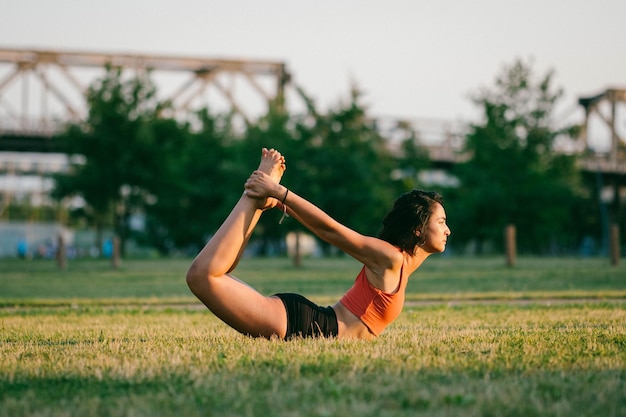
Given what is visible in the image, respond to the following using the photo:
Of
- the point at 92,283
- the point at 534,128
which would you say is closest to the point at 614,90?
the point at 534,128

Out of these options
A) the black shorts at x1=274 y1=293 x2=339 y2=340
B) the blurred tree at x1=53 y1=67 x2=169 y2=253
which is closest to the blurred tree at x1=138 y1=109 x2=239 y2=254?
the blurred tree at x1=53 y1=67 x2=169 y2=253

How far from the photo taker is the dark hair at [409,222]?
4.97 m

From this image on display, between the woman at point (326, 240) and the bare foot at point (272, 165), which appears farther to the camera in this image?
the bare foot at point (272, 165)

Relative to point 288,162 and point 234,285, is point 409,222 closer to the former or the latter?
point 234,285

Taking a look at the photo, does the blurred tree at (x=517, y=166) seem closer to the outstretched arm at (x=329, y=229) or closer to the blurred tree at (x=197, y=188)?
the blurred tree at (x=197, y=188)

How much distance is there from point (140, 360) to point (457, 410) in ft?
6.47

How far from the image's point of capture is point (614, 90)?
8075 cm

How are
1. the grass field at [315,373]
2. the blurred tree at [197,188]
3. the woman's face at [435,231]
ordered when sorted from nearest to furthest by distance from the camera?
the grass field at [315,373] < the woman's face at [435,231] < the blurred tree at [197,188]

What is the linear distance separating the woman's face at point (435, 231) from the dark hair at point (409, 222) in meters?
0.04

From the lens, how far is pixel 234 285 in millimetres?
4699

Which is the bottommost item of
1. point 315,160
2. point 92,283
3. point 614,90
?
point 92,283

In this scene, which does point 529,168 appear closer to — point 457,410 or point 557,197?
point 557,197

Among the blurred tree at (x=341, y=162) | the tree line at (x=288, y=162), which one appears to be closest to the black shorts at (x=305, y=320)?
the blurred tree at (x=341, y=162)

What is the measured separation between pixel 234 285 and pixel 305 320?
0.58m
